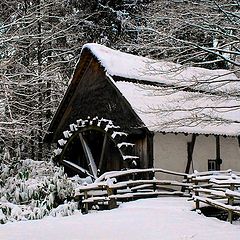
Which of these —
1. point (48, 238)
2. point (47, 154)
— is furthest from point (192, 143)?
point (47, 154)

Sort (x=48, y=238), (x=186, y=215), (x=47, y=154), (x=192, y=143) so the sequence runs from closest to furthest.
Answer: (x=48, y=238) → (x=186, y=215) → (x=192, y=143) → (x=47, y=154)

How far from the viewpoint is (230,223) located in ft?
30.4

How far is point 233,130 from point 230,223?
7.77 metres

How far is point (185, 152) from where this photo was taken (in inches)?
638

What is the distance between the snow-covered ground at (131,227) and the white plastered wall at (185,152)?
15.6 feet

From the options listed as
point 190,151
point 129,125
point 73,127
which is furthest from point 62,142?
point 190,151

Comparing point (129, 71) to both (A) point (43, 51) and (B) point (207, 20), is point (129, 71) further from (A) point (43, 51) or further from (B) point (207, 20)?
(A) point (43, 51)

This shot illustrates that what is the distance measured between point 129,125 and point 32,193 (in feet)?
12.8

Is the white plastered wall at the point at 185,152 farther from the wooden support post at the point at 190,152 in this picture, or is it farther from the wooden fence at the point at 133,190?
the wooden fence at the point at 133,190

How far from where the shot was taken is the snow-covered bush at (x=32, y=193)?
11641 mm

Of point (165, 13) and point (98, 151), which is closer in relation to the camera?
point (165, 13)

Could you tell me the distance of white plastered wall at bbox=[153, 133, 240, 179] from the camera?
15.4m

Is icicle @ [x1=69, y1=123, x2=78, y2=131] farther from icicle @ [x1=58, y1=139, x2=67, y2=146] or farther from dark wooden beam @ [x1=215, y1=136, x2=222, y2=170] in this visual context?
dark wooden beam @ [x1=215, y1=136, x2=222, y2=170]

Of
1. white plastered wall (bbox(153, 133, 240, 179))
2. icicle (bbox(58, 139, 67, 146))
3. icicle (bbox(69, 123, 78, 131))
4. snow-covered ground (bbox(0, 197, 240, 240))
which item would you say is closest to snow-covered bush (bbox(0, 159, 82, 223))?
icicle (bbox(58, 139, 67, 146))
